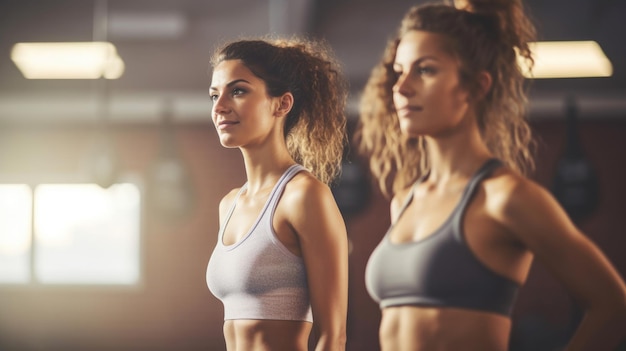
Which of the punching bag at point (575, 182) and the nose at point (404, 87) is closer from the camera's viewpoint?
the nose at point (404, 87)

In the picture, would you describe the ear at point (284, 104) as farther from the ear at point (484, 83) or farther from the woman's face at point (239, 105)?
the ear at point (484, 83)

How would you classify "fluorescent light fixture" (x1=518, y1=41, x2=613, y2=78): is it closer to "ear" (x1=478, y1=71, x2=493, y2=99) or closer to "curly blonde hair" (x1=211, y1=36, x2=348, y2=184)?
"curly blonde hair" (x1=211, y1=36, x2=348, y2=184)

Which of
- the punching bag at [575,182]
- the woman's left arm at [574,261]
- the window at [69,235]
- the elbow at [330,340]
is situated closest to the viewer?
the woman's left arm at [574,261]

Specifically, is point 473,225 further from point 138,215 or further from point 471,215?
point 138,215

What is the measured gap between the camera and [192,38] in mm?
5855

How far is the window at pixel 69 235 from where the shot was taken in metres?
7.44

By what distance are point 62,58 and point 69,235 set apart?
8.20 ft

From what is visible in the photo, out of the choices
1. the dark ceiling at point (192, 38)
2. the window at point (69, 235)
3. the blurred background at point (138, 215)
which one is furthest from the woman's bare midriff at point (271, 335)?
the window at point (69, 235)

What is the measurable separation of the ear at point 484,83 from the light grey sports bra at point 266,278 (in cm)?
53

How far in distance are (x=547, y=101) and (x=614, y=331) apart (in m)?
6.10

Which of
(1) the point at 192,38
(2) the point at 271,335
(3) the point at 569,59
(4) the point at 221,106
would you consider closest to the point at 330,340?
(2) the point at 271,335

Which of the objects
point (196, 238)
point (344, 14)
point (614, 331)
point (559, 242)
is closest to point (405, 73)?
point (559, 242)

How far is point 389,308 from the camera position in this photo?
1236mm

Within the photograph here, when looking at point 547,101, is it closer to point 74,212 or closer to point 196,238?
point 196,238
